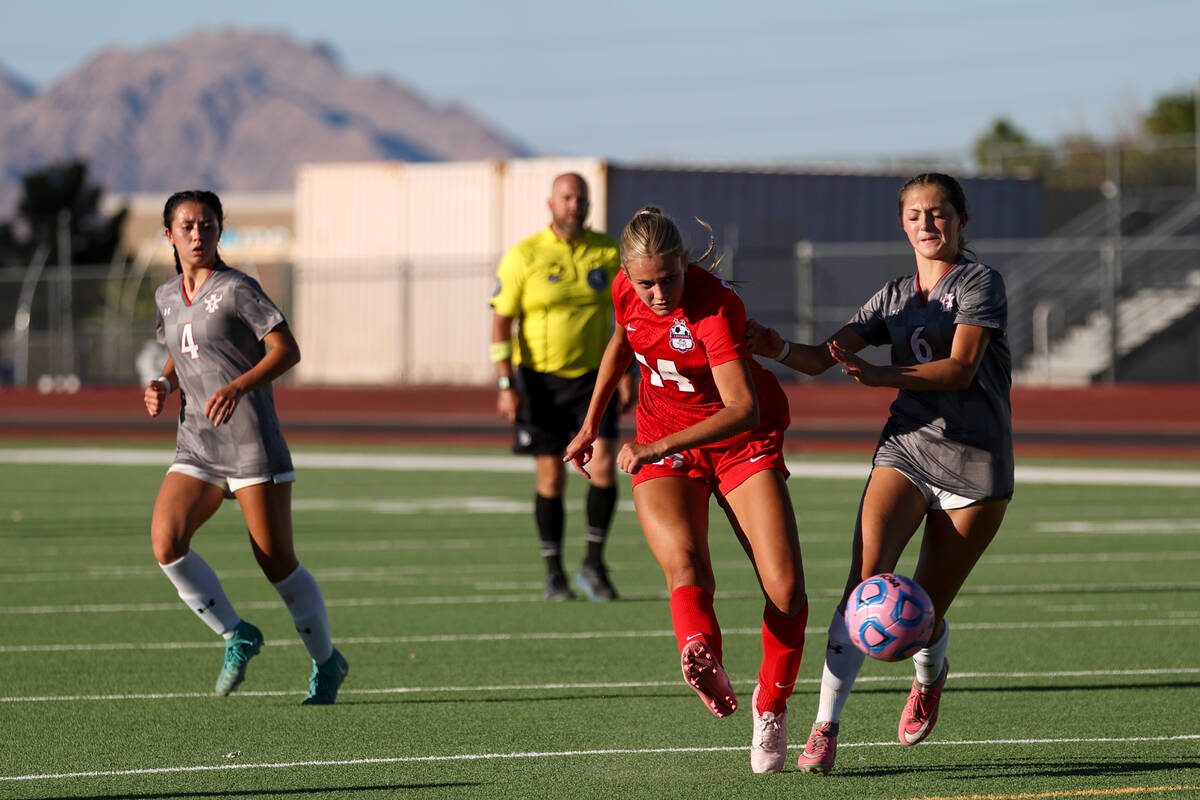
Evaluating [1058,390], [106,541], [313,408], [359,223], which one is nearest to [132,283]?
[359,223]

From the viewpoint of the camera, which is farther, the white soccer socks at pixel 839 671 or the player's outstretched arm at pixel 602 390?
the player's outstretched arm at pixel 602 390

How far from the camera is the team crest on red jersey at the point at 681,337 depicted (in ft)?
20.1

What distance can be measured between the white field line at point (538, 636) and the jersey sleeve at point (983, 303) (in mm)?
3651

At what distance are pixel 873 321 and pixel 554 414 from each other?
4.55 meters

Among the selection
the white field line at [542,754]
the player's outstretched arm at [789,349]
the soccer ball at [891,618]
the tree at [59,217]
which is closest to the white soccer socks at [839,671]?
the soccer ball at [891,618]

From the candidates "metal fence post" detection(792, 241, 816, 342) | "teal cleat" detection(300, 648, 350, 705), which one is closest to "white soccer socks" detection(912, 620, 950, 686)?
"teal cleat" detection(300, 648, 350, 705)

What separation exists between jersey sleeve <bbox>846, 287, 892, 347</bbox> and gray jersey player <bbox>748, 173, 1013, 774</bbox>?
1.1 inches

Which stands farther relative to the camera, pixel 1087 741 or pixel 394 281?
pixel 394 281

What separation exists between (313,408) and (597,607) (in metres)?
24.4

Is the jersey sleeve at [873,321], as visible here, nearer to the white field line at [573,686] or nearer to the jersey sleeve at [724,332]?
the jersey sleeve at [724,332]

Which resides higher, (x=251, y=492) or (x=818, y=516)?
(x=251, y=492)

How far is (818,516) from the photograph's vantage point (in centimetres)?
1594

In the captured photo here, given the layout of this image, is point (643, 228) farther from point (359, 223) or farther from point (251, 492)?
point (359, 223)

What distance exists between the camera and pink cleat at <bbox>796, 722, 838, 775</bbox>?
6012 mm
